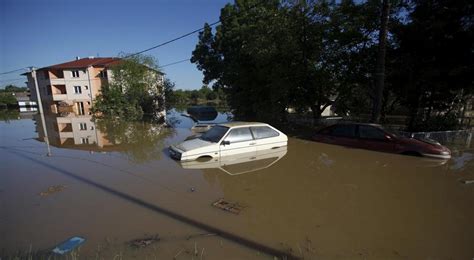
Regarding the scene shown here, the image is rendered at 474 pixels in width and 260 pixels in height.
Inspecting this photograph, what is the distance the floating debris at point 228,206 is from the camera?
17.1 ft

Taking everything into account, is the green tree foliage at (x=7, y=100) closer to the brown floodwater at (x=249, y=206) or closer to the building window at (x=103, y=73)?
the building window at (x=103, y=73)

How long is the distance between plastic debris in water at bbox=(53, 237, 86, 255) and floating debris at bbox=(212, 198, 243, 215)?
2.59 metres

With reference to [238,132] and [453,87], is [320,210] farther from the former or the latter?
[453,87]

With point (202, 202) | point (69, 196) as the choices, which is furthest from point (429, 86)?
Result: point (69, 196)

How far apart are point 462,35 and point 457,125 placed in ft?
16.3

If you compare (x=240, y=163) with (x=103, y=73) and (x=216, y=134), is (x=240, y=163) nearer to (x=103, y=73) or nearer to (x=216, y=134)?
(x=216, y=134)

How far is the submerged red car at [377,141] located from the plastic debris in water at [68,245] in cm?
1012

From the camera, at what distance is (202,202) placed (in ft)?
18.4

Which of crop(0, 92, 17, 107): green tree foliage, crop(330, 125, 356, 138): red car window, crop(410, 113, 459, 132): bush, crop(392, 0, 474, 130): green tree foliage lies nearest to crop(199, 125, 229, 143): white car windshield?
crop(330, 125, 356, 138): red car window

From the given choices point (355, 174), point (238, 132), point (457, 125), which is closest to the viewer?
point (355, 174)

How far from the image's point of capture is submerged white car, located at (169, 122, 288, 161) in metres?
8.54

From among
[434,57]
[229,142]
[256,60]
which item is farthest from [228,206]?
[256,60]

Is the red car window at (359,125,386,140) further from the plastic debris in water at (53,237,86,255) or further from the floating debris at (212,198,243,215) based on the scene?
the plastic debris in water at (53,237,86,255)

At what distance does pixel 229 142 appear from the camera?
8.88 meters
